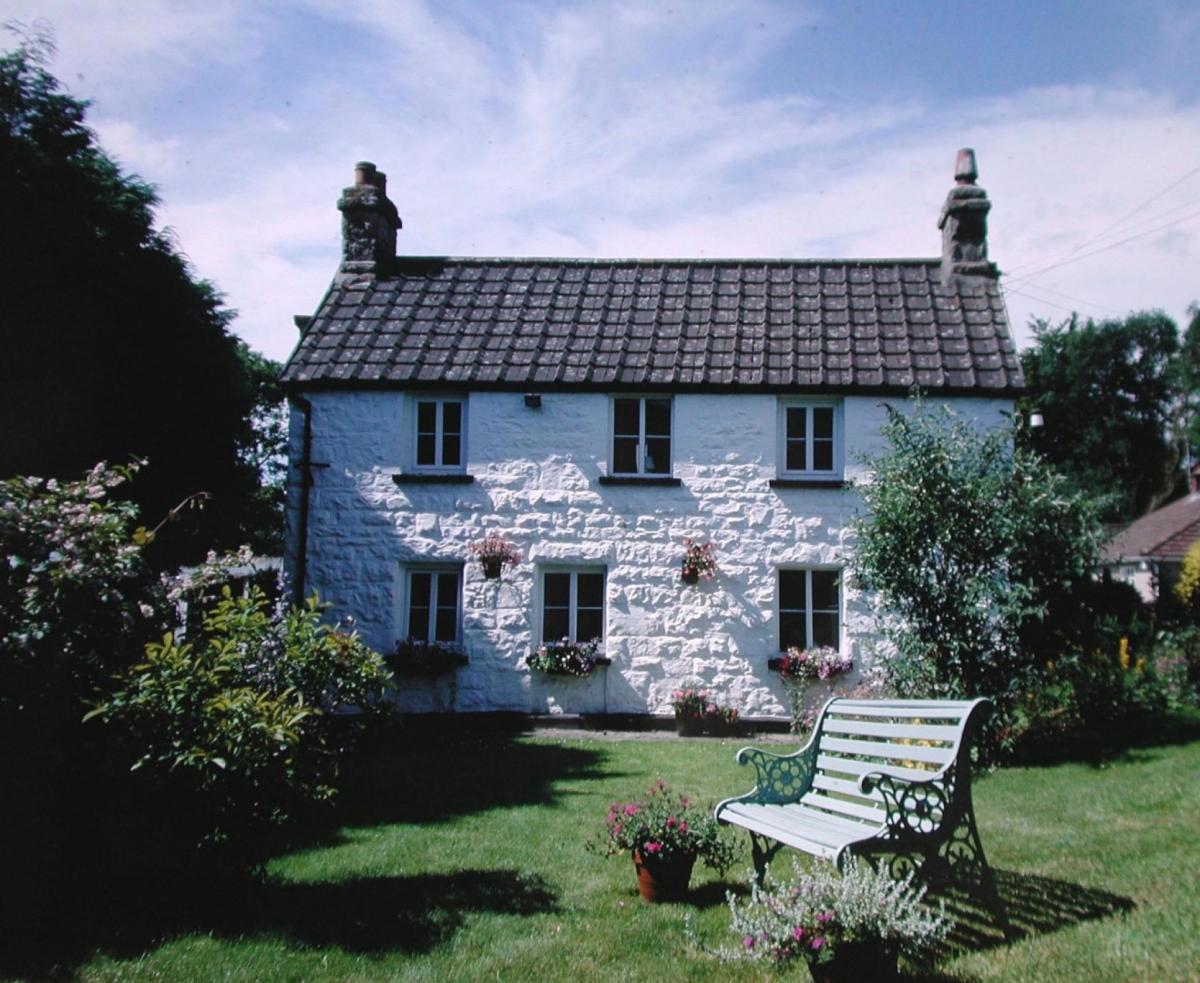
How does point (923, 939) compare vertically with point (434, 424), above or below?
below

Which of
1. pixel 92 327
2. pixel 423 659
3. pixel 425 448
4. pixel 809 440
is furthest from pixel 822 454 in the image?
pixel 92 327

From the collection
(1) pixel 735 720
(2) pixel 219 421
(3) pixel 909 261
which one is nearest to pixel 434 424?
(2) pixel 219 421

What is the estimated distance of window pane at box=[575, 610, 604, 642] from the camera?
14.9 m

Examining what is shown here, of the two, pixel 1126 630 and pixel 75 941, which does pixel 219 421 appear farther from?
pixel 1126 630

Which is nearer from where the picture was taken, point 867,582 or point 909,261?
point 867,582

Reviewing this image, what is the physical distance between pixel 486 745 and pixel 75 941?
25.0 feet

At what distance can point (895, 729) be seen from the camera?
6332mm

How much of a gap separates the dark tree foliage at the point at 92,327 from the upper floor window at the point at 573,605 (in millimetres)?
5264

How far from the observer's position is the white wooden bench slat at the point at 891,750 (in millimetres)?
5879

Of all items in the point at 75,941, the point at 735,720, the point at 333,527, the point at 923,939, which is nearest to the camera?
the point at 923,939

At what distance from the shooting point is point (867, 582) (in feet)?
38.2

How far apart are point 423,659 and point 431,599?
1058 mm

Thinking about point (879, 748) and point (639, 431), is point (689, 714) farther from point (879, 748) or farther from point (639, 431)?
point (879, 748)

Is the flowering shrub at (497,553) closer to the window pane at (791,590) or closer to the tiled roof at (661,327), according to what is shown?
the tiled roof at (661,327)
